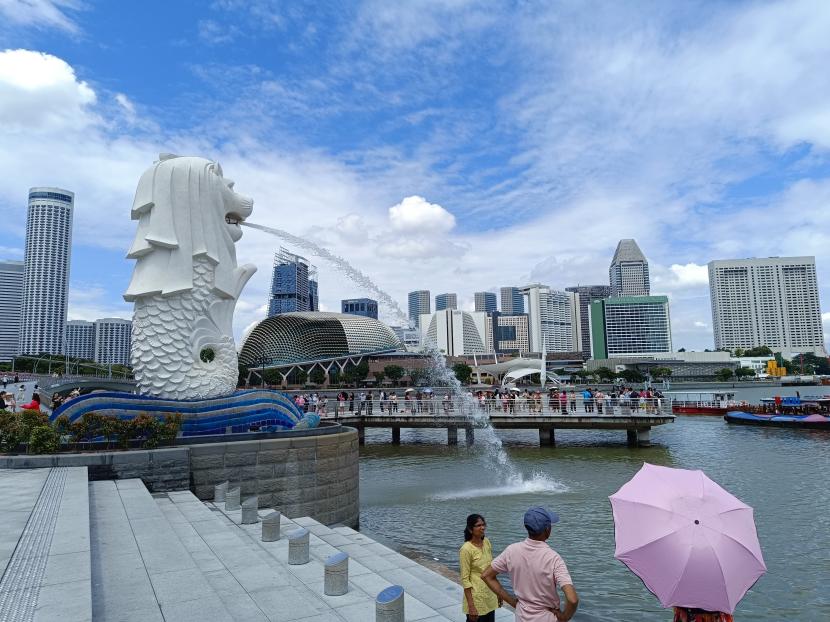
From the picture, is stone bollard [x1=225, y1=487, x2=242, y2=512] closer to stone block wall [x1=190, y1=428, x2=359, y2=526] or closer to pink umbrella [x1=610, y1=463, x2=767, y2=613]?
stone block wall [x1=190, y1=428, x2=359, y2=526]

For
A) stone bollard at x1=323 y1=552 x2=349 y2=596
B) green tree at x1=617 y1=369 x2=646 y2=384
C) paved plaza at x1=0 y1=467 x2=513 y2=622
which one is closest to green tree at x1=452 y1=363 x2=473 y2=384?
green tree at x1=617 y1=369 x2=646 y2=384

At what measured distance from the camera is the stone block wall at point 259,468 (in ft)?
36.3

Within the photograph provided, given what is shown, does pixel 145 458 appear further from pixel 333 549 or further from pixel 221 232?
pixel 221 232

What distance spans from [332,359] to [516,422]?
230 ft

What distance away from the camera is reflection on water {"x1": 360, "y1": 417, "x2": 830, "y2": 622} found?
1012 centimetres

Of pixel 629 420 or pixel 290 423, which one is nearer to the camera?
pixel 290 423

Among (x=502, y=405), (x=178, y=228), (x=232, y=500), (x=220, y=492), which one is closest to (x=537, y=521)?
(x=232, y=500)

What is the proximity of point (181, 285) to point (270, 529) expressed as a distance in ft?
29.4

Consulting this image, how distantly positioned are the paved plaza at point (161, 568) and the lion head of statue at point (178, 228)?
7.11 meters

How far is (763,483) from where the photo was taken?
18.8m

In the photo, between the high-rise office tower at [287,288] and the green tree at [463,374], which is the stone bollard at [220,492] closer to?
the green tree at [463,374]

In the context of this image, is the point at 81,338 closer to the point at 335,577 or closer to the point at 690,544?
the point at 335,577

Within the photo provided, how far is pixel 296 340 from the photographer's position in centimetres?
9888

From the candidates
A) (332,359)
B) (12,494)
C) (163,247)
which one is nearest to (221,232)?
(163,247)
